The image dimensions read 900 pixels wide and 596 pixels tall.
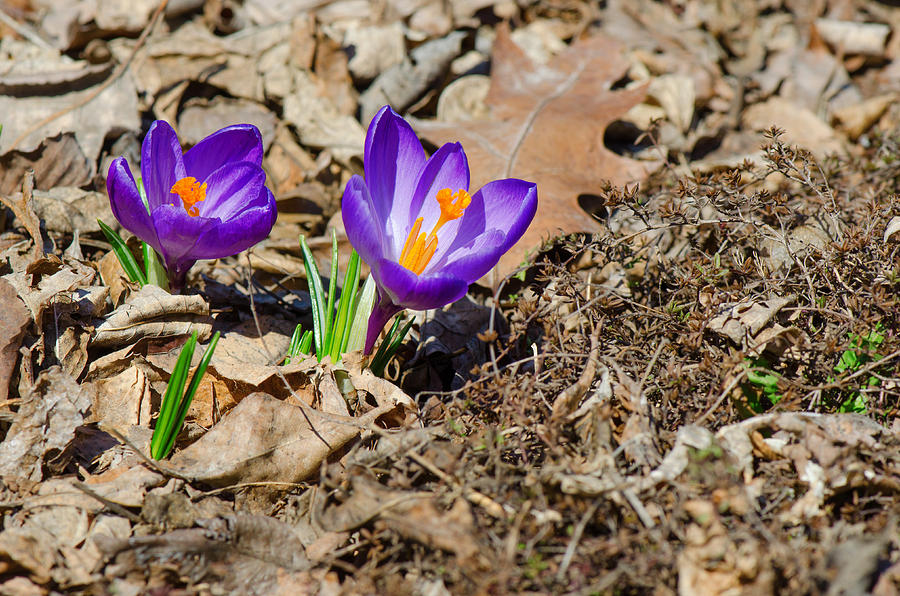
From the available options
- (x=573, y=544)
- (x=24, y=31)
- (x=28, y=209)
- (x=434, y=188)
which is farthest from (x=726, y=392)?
(x=24, y=31)

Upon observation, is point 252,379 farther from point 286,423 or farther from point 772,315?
point 772,315

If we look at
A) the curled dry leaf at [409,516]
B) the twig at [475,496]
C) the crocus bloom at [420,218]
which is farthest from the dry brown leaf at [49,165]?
the twig at [475,496]

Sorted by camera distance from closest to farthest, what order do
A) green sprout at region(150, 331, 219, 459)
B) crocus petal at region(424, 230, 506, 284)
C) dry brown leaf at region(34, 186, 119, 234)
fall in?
1. green sprout at region(150, 331, 219, 459)
2. crocus petal at region(424, 230, 506, 284)
3. dry brown leaf at region(34, 186, 119, 234)

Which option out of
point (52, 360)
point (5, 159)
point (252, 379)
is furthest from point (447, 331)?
point (5, 159)

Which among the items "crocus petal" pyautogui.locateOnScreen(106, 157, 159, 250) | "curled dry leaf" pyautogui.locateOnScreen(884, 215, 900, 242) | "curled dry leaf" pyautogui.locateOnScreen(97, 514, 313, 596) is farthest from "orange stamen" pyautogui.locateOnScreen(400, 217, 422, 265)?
"curled dry leaf" pyautogui.locateOnScreen(884, 215, 900, 242)

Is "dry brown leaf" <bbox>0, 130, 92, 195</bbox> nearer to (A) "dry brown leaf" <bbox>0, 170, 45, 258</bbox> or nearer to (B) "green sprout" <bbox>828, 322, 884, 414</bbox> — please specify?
(A) "dry brown leaf" <bbox>0, 170, 45, 258</bbox>

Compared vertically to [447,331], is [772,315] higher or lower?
higher

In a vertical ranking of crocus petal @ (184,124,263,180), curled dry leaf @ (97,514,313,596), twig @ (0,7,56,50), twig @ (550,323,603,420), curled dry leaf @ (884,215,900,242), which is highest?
twig @ (0,7,56,50)

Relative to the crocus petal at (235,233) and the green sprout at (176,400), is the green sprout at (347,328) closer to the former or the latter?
the crocus petal at (235,233)
